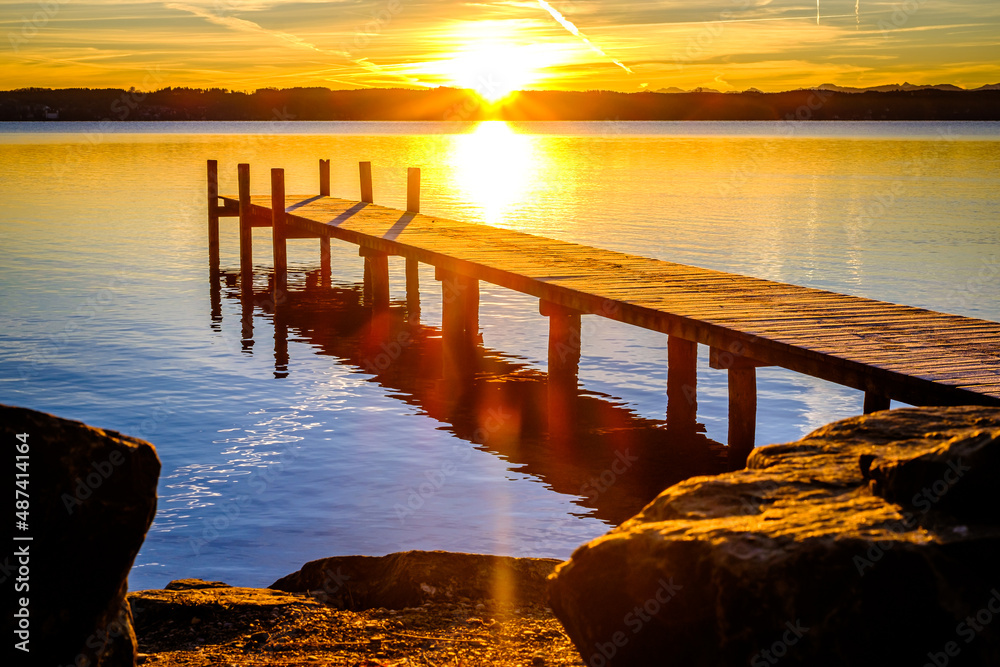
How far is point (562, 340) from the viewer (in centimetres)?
1275

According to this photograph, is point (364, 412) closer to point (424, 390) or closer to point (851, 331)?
point (424, 390)

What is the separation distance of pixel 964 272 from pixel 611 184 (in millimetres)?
30525

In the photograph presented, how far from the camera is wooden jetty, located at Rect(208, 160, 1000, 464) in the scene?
326 inches

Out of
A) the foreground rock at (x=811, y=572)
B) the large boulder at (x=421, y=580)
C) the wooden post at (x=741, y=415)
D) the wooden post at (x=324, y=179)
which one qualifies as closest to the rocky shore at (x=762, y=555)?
the foreground rock at (x=811, y=572)

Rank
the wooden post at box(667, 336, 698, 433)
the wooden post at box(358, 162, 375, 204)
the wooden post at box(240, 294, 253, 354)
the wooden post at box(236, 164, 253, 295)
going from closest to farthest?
the wooden post at box(667, 336, 698, 433)
the wooden post at box(240, 294, 253, 354)
the wooden post at box(236, 164, 253, 295)
the wooden post at box(358, 162, 375, 204)

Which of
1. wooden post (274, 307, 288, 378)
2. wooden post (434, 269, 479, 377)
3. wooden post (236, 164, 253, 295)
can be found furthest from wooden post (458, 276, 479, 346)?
wooden post (236, 164, 253, 295)

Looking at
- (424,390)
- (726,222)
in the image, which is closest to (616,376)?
(424,390)

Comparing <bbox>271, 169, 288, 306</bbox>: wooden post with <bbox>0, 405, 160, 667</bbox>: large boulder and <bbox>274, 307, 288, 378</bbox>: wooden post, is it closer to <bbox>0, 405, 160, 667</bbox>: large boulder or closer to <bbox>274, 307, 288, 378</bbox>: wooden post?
<bbox>274, 307, 288, 378</bbox>: wooden post

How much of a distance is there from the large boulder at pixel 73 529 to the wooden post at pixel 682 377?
8.74 meters

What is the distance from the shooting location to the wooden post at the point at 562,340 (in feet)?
41.1

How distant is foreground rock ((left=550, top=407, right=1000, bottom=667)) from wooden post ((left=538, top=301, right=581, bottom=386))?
812 centimetres

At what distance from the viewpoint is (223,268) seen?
1027 inches

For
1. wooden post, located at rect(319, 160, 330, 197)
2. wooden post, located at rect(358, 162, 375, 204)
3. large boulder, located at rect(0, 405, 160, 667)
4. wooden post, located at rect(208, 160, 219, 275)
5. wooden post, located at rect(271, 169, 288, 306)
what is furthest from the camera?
wooden post, located at rect(319, 160, 330, 197)

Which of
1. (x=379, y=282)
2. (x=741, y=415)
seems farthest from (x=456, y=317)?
(x=741, y=415)
